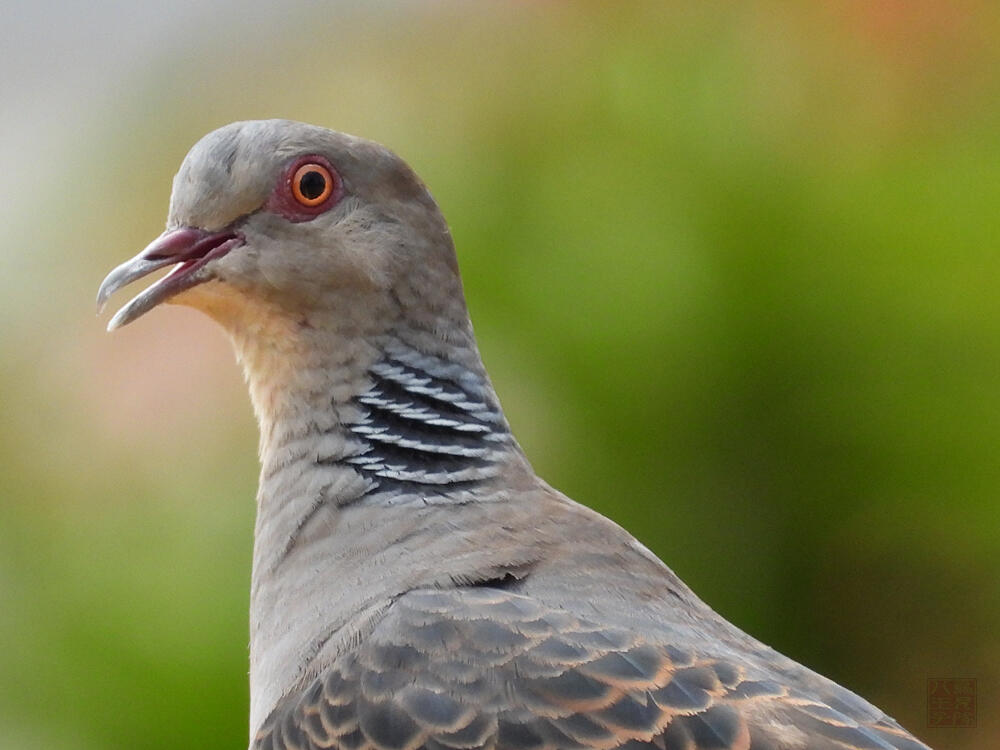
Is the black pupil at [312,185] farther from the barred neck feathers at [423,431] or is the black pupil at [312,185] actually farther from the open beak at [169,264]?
the barred neck feathers at [423,431]

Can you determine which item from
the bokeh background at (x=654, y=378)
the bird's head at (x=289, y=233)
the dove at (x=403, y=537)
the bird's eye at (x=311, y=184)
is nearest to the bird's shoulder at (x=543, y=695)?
the dove at (x=403, y=537)

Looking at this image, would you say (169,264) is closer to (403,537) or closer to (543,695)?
(403,537)

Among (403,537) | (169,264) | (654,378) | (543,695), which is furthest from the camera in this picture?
(654,378)

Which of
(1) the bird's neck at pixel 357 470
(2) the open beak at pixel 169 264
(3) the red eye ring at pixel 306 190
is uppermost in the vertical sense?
(3) the red eye ring at pixel 306 190

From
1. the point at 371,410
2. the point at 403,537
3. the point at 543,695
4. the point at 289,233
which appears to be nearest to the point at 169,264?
the point at 289,233

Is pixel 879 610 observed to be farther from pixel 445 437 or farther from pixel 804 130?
pixel 445 437

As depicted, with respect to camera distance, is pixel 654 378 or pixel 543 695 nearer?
pixel 543 695

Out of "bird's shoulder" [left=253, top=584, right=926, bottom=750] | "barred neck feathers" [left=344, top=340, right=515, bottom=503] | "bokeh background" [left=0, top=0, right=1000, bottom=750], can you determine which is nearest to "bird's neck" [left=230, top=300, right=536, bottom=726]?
"barred neck feathers" [left=344, top=340, right=515, bottom=503]
